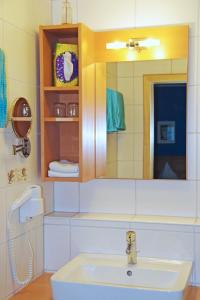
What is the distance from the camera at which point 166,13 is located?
7.14 feet

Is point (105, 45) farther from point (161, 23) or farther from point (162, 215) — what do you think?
point (162, 215)

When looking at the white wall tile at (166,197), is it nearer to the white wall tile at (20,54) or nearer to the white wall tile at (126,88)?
the white wall tile at (126,88)

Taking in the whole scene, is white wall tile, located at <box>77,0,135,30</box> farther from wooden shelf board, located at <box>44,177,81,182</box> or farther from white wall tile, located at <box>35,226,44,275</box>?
white wall tile, located at <box>35,226,44,275</box>

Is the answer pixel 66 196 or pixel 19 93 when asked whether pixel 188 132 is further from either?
pixel 19 93

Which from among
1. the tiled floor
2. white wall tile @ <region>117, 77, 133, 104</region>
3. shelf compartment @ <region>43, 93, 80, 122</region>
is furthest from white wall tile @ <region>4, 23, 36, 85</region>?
the tiled floor

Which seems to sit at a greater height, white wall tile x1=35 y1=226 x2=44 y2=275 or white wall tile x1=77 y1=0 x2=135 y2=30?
white wall tile x1=77 y1=0 x2=135 y2=30

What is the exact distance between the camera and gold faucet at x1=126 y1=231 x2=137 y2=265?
2018 mm

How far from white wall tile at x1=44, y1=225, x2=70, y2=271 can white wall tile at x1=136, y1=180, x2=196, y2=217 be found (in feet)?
1.30

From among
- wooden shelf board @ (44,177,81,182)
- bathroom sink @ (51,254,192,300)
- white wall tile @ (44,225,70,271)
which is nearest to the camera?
bathroom sink @ (51,254,192,300)

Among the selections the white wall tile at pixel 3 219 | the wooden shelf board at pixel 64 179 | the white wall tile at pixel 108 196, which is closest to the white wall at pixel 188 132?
the white wall tile at pixel 108 196

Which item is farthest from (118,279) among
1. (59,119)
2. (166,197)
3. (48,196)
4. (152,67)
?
(152,67)

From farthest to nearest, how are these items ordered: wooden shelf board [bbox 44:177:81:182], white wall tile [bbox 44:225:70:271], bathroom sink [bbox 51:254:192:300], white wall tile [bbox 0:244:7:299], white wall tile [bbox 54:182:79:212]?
white wall tile [bbox 54:182:79:212] < white wall tile [bbox 44:225:70:271] < wooden shelf board [bbox 44:177:81:182] < white wall tile [bbox 0:244:7:299] < bathroom sink [bbox 51:254:192:300]

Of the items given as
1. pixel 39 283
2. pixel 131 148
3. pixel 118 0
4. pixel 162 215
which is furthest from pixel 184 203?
pixel 118 0

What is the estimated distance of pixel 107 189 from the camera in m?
2.30
